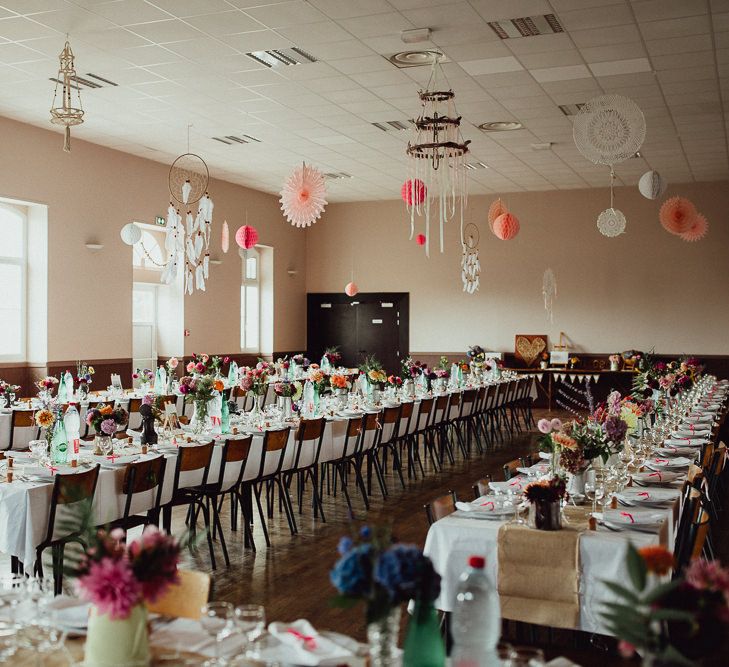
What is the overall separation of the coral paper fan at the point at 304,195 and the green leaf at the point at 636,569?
314 inches

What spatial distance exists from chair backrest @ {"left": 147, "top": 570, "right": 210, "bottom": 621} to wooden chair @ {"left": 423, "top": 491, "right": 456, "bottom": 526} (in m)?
1.50

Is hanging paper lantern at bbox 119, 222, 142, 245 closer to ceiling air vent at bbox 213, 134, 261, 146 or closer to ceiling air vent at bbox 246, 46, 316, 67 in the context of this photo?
ceiling air vent at bbox 213, 134, 261, 146

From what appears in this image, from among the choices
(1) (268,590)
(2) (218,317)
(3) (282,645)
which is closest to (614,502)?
(1) (268,590)

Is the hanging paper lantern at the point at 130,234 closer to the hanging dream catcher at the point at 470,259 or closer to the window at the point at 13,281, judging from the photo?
the window at the point at 13,281

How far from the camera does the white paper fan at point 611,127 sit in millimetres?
7051

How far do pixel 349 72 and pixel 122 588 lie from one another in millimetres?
8000

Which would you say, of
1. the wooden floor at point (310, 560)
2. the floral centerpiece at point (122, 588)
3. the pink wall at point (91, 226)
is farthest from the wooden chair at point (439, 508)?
the pink wall at point (91, 226)

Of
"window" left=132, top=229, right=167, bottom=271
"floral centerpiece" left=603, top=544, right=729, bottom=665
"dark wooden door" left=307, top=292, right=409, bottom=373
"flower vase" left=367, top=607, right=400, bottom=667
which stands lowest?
"flower vase" left=367, top=607, right=400, bottom=667

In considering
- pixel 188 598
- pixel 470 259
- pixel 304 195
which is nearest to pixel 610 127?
pixel 304 195

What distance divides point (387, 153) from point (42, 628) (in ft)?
39.5

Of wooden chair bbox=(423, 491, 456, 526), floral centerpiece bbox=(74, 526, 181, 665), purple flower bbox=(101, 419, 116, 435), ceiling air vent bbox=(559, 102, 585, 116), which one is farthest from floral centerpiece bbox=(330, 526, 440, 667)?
ceiling air vent bbox=(559, 102, 585, 116)

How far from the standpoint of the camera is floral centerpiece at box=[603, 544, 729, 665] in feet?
5.58

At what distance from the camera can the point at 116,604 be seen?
1.99 metres

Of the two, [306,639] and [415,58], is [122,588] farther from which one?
[415,58]
